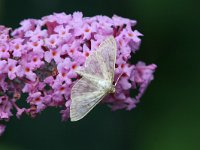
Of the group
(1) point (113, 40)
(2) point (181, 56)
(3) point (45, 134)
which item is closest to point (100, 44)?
(1) point (113, 40)

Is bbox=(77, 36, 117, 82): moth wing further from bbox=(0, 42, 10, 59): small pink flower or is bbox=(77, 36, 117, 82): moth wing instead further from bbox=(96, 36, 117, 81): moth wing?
bbox=(0, 42, 10, 59): small pink flower

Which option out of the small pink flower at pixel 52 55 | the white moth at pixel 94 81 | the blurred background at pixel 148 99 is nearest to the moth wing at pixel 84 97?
the white moth at pixel 94 81

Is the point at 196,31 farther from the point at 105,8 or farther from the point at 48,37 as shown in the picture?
the point at 48,37

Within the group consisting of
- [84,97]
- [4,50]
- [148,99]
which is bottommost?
[84,97]

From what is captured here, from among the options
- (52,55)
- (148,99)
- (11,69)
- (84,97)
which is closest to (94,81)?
(84,97)

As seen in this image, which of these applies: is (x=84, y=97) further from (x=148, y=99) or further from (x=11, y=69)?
(x=148, y=99)

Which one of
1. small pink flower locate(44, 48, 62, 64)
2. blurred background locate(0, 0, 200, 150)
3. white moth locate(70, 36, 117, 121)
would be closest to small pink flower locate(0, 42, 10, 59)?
small pink flower locate(44, 48, 62, 64)
